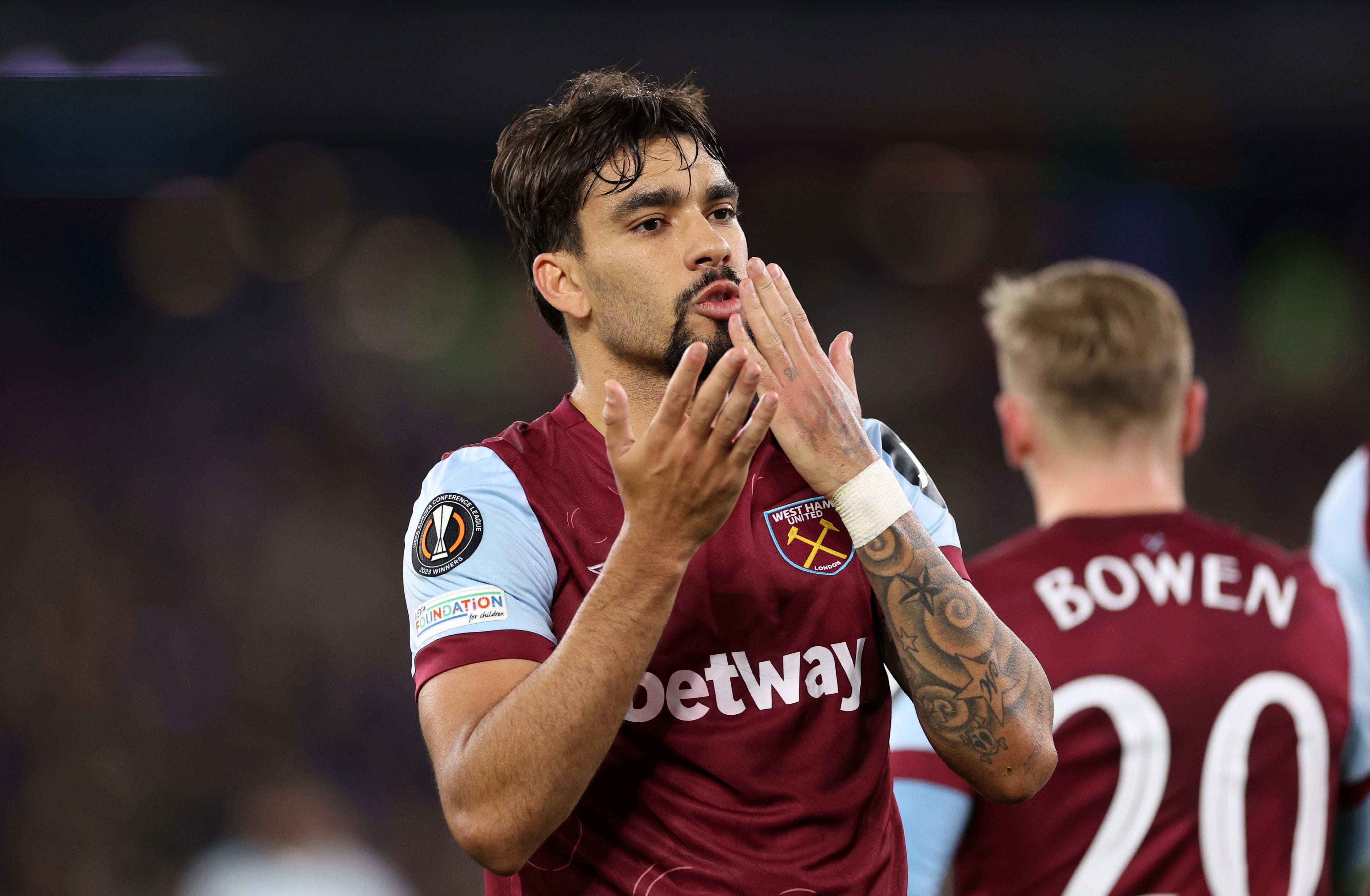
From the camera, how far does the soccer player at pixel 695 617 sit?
176 centimetres

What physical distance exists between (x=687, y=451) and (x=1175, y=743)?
1.49m

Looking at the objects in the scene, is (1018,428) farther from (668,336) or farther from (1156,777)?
(668,336)

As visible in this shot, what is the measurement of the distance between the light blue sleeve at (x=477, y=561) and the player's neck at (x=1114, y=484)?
54.9 inches

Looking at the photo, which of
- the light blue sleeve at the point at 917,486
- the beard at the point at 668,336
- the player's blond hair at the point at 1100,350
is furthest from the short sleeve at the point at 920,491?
the player's blond hair at the point at 1100,350

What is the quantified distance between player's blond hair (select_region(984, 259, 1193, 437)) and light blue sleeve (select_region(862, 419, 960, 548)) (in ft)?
2.69

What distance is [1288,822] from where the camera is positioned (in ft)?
8.67

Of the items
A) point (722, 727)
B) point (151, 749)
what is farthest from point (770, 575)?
point (151, 749)

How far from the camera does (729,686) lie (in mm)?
1997

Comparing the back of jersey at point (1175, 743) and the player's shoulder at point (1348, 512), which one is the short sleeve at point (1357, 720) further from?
the player's shoulder at point (1348, 512)

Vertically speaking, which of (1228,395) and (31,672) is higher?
(1228,395)

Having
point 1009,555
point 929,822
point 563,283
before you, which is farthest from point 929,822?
point 563,283

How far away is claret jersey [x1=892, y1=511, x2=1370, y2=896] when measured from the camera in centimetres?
260

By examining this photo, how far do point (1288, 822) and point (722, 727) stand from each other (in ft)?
4.84

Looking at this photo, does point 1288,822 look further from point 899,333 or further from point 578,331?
point 899,333
